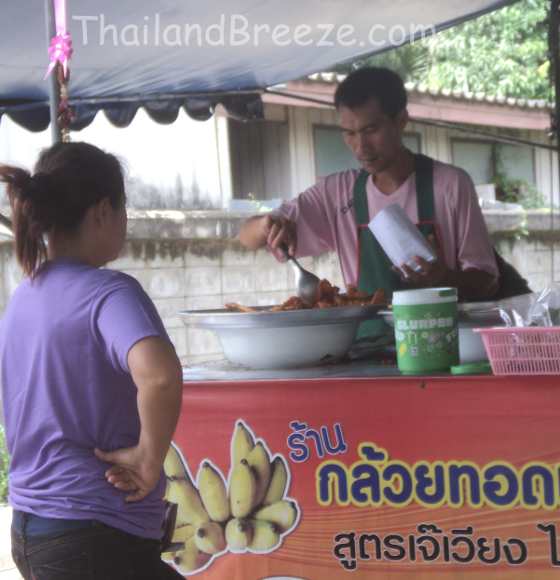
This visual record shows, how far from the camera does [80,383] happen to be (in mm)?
1497

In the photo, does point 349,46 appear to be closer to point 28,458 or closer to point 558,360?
point 558,360

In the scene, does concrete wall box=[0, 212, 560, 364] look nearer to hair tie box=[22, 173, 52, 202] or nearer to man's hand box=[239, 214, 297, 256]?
man's hand box=[239, 214, 297, 256]

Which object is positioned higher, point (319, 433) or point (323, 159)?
point (323, 159)

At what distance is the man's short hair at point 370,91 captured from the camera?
275 cm

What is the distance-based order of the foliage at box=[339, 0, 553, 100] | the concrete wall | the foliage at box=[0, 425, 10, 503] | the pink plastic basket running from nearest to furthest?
the pink plastic basket, the foliage at box=[0, 425, 10, 503], the concrete wall, the foliage at box=[339, 0, 553, 100]

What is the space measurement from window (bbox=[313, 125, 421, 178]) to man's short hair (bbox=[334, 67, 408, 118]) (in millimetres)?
6334

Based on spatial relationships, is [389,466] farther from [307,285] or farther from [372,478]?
[307,285]

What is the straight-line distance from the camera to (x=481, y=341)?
200 centimetres

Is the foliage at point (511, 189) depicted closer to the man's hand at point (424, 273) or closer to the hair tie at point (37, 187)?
the man's hand at point (424, 273)

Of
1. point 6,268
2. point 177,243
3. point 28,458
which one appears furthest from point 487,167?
point 28,458

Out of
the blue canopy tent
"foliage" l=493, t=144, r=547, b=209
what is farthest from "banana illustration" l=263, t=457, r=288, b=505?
"foliage" l=493, t=144, r=547, b=209

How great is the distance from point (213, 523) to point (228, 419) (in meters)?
0.26

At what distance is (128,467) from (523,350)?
31.3 inches

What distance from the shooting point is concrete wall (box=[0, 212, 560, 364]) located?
684cm
